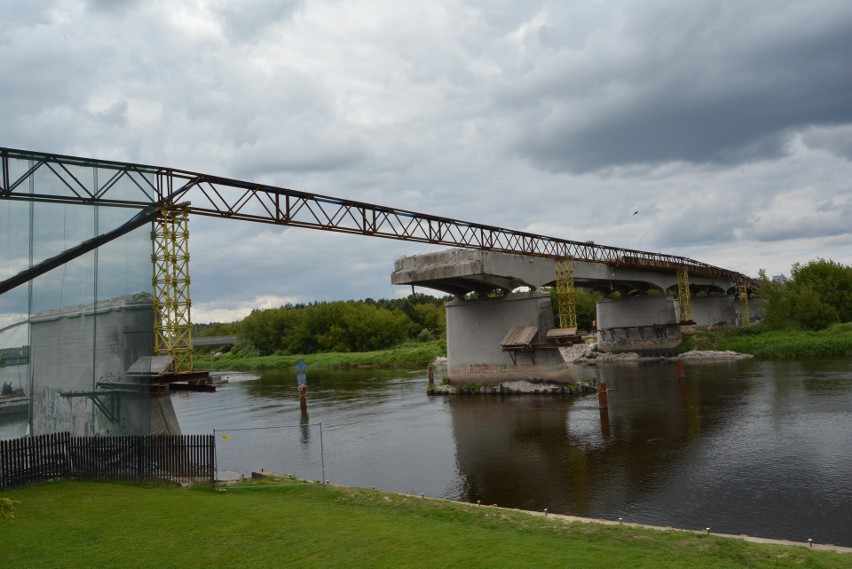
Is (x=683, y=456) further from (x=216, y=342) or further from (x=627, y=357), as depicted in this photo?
(x=216, y=342)

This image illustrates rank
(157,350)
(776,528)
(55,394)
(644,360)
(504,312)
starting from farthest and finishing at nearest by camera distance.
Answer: (644,360)
(504,312)
(157,350)
(55,394)
(776,528)

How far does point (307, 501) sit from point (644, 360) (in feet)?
216

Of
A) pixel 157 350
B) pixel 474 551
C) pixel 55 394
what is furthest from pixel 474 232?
pixel 474 551

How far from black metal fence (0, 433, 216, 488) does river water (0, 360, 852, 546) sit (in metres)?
6.00

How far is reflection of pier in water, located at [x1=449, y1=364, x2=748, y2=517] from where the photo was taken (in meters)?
18.8

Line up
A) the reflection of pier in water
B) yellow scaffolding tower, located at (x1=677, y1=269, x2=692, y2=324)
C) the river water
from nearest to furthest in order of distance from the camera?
the river water
the reflection of pier in water
yellow scaffolding tower, located at (x1=677, y1=269, x2=692, y2=324)

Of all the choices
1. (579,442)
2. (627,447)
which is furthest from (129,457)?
(627,447)

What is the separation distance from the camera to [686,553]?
1062 cm

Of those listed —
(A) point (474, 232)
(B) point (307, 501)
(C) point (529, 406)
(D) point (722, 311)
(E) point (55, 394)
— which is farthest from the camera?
(D) point (722, 311)

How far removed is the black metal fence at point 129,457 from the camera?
17.6 meters

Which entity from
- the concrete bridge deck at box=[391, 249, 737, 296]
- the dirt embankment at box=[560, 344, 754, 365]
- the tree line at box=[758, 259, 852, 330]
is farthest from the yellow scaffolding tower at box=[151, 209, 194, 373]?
the tree line at box=[758, 259, 852, 330]

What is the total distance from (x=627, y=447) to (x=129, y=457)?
62.1 feet

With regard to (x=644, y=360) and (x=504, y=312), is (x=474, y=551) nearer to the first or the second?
(x=504, y=312)

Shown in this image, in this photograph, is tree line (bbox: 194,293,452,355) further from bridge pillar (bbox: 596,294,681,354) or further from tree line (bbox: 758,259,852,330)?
tree line (bbox: 758,259,852,330)
